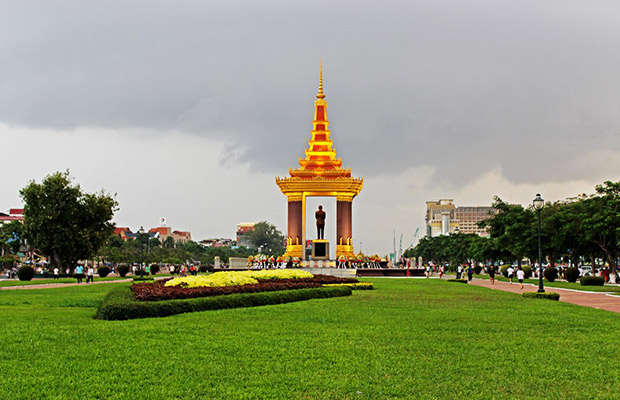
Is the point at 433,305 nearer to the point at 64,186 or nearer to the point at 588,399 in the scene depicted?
the point at 588,399

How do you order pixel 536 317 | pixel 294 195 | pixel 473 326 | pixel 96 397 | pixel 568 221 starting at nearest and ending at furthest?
1. pixel 96 397
2. pixel 473 326
3. pixel 536 317
4. pixel 568 221
5. pixel 294 195

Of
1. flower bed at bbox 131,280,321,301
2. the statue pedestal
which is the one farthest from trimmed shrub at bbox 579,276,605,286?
the statue pedestal

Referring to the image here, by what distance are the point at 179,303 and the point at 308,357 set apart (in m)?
8.14

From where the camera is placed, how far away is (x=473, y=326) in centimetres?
1555

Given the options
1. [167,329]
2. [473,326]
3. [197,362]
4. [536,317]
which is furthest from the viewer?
[536,317]

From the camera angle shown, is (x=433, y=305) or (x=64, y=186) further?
(x=64, y=186)

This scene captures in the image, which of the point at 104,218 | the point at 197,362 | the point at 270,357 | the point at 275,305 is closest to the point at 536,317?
the point at 275,305

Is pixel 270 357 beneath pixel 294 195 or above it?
beneath

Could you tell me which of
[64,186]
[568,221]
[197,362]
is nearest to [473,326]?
[197,362]

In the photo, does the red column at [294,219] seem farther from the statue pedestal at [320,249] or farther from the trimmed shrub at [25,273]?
the trimmed shrub at [25,273]

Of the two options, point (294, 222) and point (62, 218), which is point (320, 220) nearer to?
point (294, 222)

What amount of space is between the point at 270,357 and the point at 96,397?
10.7ft

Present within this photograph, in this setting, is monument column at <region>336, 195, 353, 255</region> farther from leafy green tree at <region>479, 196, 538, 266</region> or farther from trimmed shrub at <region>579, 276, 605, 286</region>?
trimmed shrub at <region>579, 276, 605, 286</region>

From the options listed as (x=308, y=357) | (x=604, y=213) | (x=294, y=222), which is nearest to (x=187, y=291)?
(x=308, y=357)
